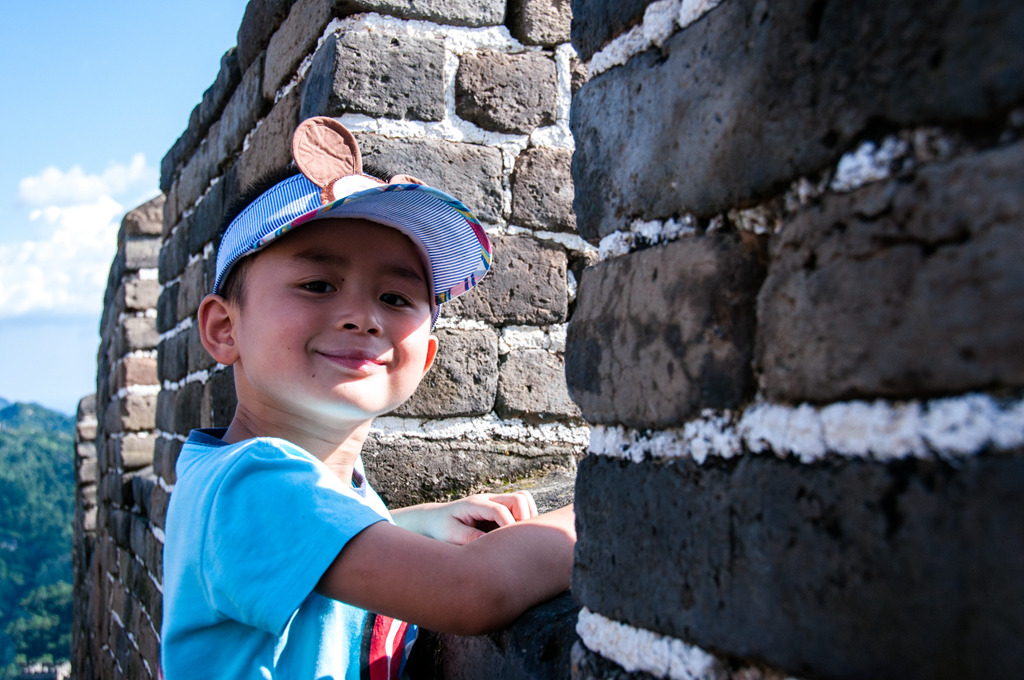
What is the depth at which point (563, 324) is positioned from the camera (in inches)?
88.2

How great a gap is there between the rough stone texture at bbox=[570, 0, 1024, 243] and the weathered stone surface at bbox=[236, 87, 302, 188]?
4.35 ft

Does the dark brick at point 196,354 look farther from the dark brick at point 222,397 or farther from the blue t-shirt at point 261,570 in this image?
the blue t-shirt at point 261,570

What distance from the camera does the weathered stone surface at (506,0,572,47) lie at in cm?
214

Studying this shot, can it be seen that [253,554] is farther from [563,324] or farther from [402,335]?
[563,324]

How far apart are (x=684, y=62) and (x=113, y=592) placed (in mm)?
4959

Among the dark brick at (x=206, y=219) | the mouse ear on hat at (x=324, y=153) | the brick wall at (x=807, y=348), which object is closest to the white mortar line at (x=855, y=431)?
the brick wall at (x=807, y=348)

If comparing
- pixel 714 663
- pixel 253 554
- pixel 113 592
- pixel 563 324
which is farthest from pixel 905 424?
pixel 113 592

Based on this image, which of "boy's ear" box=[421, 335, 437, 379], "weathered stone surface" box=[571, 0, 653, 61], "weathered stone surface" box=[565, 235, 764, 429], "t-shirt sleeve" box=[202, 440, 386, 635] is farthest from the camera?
"boy's ear" box=[421, 335, 437, 379]

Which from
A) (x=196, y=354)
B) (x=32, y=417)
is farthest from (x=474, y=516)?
(x=32, y=417)

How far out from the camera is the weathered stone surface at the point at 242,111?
8.35ft

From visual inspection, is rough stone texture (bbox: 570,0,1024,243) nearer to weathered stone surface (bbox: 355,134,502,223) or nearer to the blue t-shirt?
the blue t-shirt

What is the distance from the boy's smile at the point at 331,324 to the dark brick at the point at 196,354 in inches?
49.3

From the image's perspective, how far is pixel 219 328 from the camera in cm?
172

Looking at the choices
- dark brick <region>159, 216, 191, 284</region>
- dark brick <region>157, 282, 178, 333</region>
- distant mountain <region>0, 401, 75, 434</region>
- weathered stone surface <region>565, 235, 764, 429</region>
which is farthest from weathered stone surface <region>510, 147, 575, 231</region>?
distant mountain <region>0, 401, 75, 434</region>
